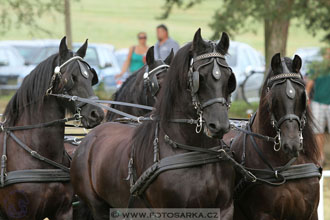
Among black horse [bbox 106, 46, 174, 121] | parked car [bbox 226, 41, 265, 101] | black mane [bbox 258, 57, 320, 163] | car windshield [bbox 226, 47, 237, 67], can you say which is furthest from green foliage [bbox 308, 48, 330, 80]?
car windshield [bbox 226, 47, 237, 67]

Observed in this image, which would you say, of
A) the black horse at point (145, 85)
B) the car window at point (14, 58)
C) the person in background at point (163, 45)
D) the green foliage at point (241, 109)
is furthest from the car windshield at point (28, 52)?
the black horse at point (145, 85)

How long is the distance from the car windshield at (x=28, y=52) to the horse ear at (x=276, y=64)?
15839mm

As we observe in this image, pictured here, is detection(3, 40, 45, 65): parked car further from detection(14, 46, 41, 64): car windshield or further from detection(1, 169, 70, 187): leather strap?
detection(1, 169, 70, 187): leather strap

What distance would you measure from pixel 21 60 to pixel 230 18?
9.43 meters

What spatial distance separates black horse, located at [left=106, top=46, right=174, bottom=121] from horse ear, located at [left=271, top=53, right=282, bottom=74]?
1.49m

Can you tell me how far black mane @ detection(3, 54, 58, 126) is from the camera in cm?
652

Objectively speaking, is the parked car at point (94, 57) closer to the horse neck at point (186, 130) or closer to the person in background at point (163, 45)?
the person in background at point (163, 45)

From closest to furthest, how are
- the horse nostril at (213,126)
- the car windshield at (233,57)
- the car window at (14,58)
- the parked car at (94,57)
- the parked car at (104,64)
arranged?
the horse nostril at (213,126) < the parked car at (104,64) < the parked car at (94,57) < the car windshield at (233,57) < the car window at (14,58)

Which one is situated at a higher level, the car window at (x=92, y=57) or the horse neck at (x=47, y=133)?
the car window at (x=92, y=57)

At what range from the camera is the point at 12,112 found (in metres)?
6.67

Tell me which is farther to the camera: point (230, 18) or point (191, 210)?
point (230, 18)

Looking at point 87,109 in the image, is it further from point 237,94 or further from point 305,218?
point 237,94

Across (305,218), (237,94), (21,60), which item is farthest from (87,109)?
(21,60)

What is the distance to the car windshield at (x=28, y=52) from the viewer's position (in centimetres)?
2127
